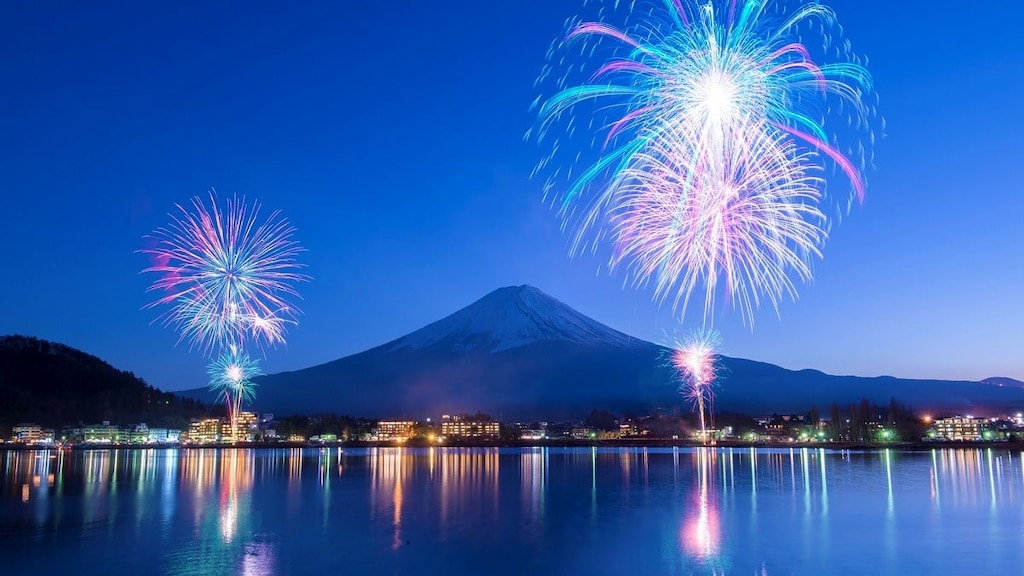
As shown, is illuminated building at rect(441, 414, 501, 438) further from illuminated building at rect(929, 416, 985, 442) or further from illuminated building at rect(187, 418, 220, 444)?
illuminated building at rect(929, 416, 985, 442)

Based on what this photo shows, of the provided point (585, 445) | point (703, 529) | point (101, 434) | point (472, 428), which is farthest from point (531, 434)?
point (703, 529)

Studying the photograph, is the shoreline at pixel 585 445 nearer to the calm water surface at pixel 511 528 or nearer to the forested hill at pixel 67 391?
the forested hill at pixel 67 391

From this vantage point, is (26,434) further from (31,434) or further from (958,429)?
(958,429)

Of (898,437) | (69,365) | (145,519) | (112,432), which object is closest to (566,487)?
(145,519)

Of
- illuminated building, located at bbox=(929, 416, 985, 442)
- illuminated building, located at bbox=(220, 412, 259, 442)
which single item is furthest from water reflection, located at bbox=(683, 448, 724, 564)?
illuminated building, located at bbox=(220, 412, 259, 442)

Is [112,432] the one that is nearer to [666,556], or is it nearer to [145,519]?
[145,519]

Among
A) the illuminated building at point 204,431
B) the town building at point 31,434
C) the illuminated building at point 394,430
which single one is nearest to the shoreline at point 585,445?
the town building at point 31,434
